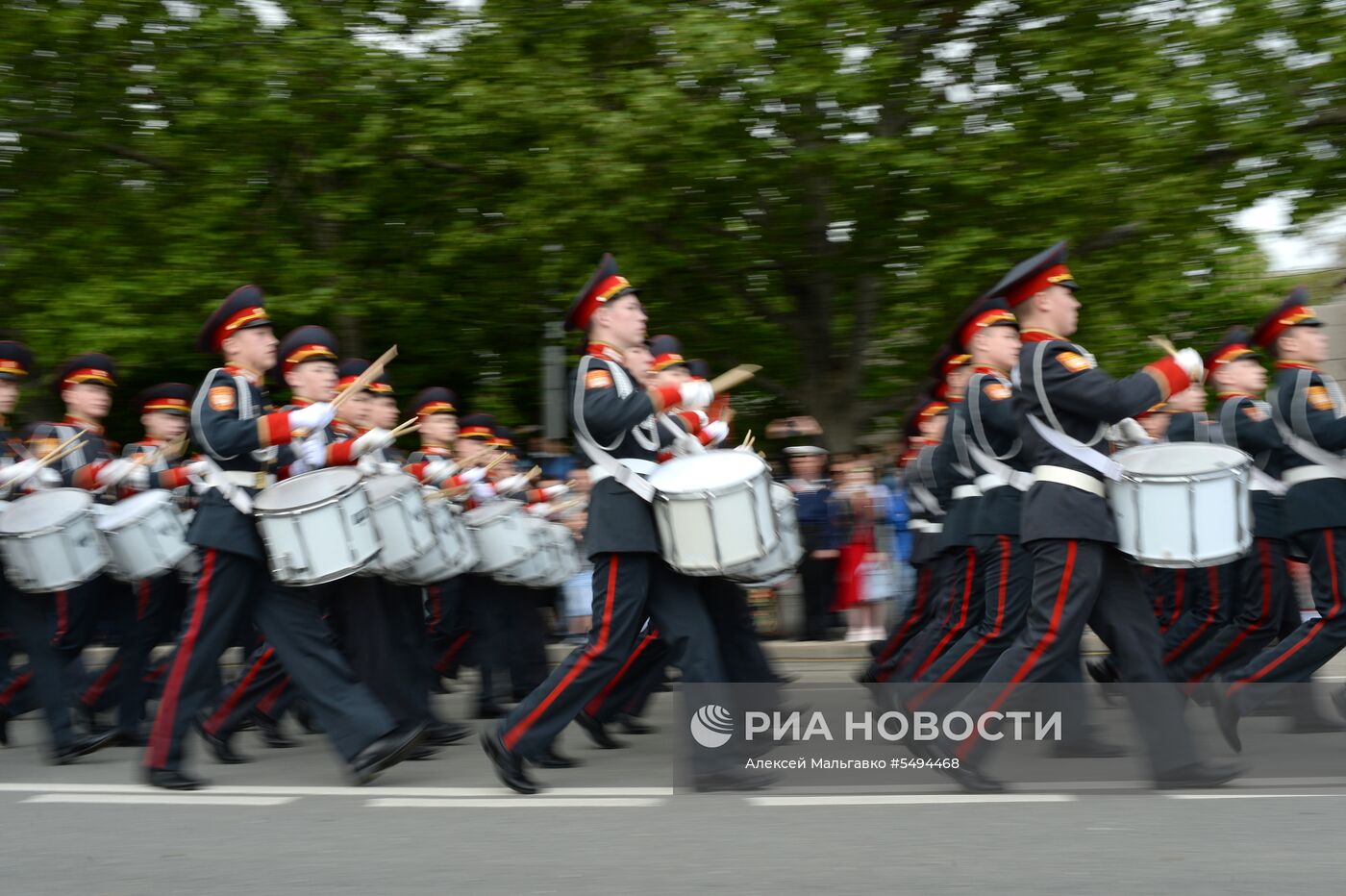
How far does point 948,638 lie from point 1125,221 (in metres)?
6.34

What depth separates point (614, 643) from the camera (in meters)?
6.27

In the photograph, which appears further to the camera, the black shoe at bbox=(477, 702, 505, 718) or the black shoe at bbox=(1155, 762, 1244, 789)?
the black shoe at bbox=(477, 702, 505, 718)

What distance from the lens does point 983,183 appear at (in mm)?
12891

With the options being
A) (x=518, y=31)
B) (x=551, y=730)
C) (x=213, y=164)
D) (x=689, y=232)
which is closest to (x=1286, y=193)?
(x=689, y=232)

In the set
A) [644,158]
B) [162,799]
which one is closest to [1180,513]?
[162,799]

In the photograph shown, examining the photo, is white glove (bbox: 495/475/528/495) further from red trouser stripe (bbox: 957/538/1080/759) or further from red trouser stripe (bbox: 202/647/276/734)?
red trouser stripe (bbox: 957/538/1080/759)

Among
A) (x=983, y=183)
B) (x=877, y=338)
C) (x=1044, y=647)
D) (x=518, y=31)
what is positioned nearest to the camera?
(x=1044, y=647)

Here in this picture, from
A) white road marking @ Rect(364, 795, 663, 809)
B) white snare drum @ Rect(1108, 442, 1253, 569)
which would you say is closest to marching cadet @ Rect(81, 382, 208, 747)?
white road marking @ Rect(364, 795, 663, 809)

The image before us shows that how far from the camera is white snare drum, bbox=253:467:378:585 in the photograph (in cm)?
650

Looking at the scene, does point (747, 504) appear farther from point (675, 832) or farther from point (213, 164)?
point (213, 164)

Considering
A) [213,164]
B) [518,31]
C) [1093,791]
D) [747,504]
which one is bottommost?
[1093,791]

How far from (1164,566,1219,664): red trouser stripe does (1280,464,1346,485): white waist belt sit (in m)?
1.00

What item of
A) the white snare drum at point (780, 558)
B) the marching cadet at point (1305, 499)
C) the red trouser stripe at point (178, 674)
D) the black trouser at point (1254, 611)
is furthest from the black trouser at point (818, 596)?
the red trouser stripe at point (178, 674)

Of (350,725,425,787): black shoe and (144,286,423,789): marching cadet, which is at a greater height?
(144,286,423,789): marching cadet
